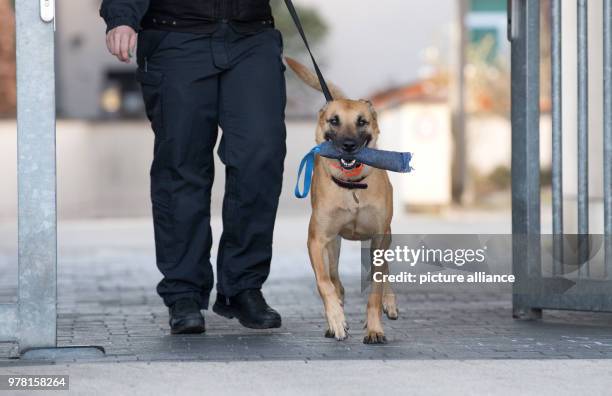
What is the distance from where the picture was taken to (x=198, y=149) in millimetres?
4824

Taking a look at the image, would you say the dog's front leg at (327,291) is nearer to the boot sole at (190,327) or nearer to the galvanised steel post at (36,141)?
the boot sole at (190,327)

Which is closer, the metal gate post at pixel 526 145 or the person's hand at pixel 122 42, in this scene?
the person's hand at pixel 122 42

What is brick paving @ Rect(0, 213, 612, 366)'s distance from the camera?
421 cm

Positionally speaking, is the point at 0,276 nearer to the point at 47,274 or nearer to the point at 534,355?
the point at 47,274

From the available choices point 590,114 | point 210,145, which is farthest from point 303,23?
point 210,145

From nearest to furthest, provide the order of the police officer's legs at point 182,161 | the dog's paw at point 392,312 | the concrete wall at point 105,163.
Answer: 1. the police officer's legs at point 182,161
2. the dog's paw at point 392,312
3. the concrete wall at point 105,163

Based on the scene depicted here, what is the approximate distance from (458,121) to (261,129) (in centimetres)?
1279

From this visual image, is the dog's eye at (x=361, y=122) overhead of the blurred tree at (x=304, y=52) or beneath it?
beneath

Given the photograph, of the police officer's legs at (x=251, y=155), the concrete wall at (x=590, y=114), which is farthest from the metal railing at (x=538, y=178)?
the police officer's legs at (x=251, y=155)

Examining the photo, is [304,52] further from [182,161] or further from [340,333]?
[340,333]

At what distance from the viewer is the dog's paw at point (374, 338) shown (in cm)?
446

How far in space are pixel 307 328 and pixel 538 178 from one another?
1128 millimetres

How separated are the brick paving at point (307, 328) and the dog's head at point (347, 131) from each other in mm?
603

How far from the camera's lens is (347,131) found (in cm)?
471
